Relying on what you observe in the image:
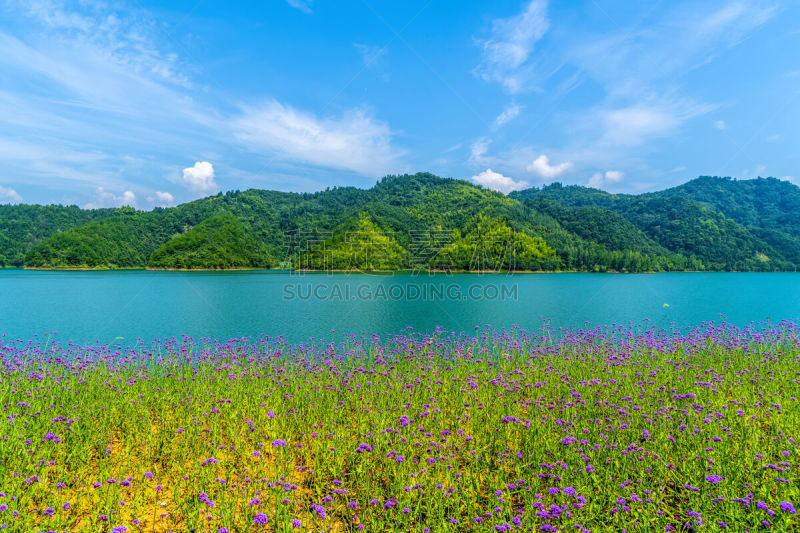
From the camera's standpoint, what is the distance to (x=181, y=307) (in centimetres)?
2767

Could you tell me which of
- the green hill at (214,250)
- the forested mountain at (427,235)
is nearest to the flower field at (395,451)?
the forested mountain at (427,235)

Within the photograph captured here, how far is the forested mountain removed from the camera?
99594 mm

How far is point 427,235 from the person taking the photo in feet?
373

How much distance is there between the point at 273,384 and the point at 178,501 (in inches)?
113

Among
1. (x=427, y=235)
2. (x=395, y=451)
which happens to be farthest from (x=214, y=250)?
(x=395, y=451)

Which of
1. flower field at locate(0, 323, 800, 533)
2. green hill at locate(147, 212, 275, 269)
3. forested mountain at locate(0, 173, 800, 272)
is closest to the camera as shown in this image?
flower field at locate(0, 323, 800, 533)

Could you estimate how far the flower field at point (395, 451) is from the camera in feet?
10.8

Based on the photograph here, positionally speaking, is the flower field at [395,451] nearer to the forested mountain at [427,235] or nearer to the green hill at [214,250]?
the forested mountain at [427,235]

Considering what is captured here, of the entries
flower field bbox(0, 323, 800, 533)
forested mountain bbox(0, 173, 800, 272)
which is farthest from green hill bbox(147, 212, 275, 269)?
flower field bbox(0, 323, 800, 533)

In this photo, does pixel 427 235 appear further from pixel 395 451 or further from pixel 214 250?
pixel 395 451

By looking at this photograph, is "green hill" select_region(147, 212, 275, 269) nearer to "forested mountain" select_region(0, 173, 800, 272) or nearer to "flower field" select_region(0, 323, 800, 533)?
"forested mountain" select_region(0, 173, 800, 272)

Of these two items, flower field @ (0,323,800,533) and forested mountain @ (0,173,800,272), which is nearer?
flower field @ (0,323,800,533)

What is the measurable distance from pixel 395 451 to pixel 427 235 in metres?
110

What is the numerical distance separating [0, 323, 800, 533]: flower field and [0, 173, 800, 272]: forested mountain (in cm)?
8493
